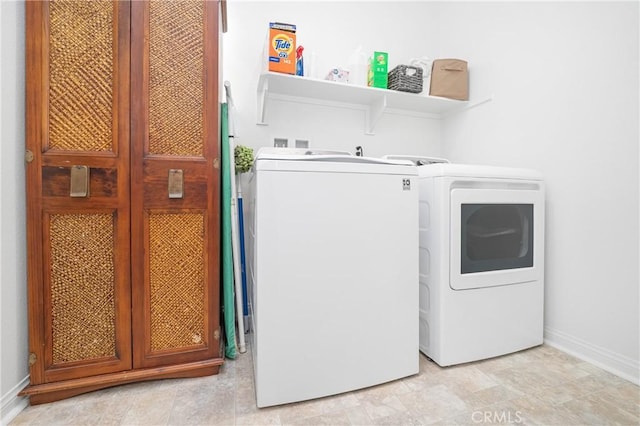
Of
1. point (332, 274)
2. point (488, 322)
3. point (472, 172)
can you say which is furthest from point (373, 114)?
point (488, 322)

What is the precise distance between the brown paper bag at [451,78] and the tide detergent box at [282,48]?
111 cm

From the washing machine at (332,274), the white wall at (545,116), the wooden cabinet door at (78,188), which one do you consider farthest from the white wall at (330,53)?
the washing machine at (332,274)

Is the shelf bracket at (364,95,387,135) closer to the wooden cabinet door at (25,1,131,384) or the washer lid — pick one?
the washer lid

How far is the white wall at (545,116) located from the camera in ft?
4.25

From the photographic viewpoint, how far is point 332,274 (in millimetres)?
1108

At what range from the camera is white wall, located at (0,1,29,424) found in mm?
979

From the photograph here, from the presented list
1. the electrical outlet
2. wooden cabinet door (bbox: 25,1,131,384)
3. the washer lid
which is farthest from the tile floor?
the electrical outlet

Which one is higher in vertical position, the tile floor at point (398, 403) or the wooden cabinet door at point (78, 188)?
the wooden cabinet door at point (78, 188)

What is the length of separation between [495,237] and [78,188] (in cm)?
191

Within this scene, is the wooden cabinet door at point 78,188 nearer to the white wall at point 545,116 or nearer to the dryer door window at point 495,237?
the white wall at point 545,116

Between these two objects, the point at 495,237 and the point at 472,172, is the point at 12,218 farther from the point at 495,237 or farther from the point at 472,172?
the point at 495,237

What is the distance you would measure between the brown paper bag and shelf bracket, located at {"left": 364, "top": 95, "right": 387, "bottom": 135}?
44 cm

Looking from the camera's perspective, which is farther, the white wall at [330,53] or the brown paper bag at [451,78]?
the brown paper bag at [451,78]

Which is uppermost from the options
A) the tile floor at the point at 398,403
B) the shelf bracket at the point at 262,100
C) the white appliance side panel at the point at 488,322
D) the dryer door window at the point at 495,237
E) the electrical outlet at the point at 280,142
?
the shelf bracket at the point at 262,100
